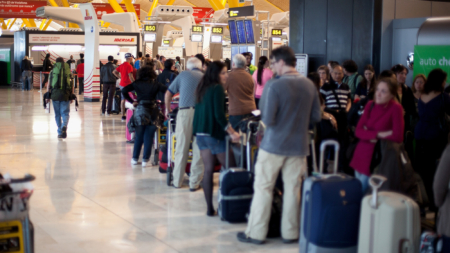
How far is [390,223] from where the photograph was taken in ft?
9.94

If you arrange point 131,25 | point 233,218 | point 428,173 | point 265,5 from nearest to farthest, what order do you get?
point 233,218 → point 428,173 → point 131,25 → point 265,5

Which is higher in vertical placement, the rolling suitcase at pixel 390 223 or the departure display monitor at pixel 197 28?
the departure display monitor at pixel 197 28

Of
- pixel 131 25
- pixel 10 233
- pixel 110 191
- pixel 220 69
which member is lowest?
pixel 110 191

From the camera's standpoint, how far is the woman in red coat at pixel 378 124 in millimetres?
3707

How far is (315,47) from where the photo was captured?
859 cm

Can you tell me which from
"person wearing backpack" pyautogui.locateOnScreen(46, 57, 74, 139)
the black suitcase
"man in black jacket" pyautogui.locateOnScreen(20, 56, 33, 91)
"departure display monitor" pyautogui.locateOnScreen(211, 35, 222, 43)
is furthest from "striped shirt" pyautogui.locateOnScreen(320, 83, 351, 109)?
"man in black jacket" pyautogui.locateOnScreen(20, 56, 33, 91)

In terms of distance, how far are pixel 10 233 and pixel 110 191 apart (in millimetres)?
2818

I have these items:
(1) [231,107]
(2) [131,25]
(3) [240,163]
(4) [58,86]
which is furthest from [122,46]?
(3) [240,163]

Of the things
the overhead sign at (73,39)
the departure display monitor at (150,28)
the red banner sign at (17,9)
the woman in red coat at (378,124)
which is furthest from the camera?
the red banner sign at (17,9)

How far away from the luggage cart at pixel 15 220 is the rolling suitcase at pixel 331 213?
1.69 m

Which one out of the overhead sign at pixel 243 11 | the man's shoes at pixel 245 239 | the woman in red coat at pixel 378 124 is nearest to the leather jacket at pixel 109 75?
the overhead sign at pixel 243 11

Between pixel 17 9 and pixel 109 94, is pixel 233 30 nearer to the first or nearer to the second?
pixel 109 94

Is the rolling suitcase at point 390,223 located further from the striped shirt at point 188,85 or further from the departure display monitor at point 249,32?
the departure display monitor at point 249,32

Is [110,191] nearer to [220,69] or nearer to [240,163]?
[240,163]
